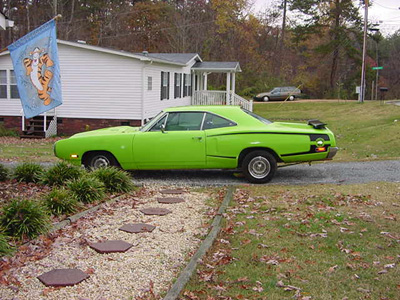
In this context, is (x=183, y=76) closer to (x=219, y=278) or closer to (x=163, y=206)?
(x=163, y=206)

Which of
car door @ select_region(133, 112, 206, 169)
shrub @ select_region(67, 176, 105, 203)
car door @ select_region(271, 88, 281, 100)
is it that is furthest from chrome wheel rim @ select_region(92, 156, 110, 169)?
car door @ select_region(271, 88, 281, 100)

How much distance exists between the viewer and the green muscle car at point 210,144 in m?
9.00

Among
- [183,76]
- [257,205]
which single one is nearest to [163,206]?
[257,205]

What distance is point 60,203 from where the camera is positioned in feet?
21.5

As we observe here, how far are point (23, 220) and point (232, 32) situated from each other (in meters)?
43.1

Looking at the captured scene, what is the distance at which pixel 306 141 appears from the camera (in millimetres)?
8969

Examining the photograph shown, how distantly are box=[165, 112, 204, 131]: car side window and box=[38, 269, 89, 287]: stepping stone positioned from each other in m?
5.06

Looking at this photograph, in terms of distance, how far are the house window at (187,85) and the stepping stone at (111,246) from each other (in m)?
23.4

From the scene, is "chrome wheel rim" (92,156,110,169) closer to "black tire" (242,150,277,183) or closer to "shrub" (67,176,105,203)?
"shrub" (67,176,105,203)

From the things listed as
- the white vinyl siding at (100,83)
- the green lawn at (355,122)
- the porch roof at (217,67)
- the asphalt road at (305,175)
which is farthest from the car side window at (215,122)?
the porch roof at (217,67)

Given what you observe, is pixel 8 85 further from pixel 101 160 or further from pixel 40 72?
pixel 101 160

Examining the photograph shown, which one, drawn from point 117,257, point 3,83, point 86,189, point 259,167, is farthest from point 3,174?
point 3,83

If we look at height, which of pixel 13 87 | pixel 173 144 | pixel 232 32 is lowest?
pixel 173 144

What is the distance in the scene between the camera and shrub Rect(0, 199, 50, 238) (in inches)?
212
